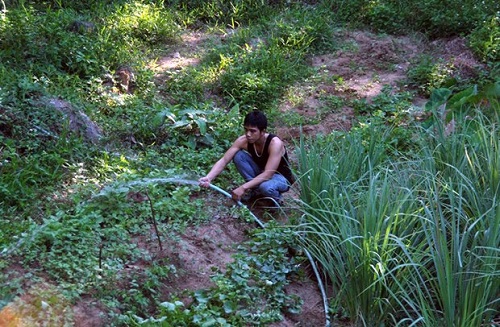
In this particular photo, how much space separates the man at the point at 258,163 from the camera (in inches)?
233

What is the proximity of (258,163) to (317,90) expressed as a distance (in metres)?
3.12

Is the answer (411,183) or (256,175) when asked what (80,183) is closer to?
(256,175)

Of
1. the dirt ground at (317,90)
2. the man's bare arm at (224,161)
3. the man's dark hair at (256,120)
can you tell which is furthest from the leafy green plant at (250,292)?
the man's dark hair at (256,120)

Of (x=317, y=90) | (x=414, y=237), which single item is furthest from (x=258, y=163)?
(x=317, y=90)

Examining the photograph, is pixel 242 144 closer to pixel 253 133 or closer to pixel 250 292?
pixel 253 133

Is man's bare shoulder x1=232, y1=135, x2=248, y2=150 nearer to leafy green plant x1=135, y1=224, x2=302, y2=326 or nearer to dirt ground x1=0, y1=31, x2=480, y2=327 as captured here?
dirt ground x1=0, y1=31, x2=480, y2=327

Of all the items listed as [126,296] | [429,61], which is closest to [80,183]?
[126,296]

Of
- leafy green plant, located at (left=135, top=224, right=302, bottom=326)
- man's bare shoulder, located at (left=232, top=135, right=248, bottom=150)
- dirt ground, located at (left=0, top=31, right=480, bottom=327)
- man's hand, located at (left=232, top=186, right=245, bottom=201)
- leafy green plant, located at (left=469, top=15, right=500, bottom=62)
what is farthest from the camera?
leafy green plant, located at (left=469, top=15, right=500, bottom=62)

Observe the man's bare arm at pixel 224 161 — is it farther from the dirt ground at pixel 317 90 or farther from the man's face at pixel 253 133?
the dirt ground at pixel 317 90

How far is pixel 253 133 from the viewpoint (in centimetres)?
593

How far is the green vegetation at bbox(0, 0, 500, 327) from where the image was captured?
4.18 meters

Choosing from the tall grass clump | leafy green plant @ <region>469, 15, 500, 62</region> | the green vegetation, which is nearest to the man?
the green vegetation

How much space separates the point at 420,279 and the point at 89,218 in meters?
2.40

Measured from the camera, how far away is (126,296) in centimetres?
424
